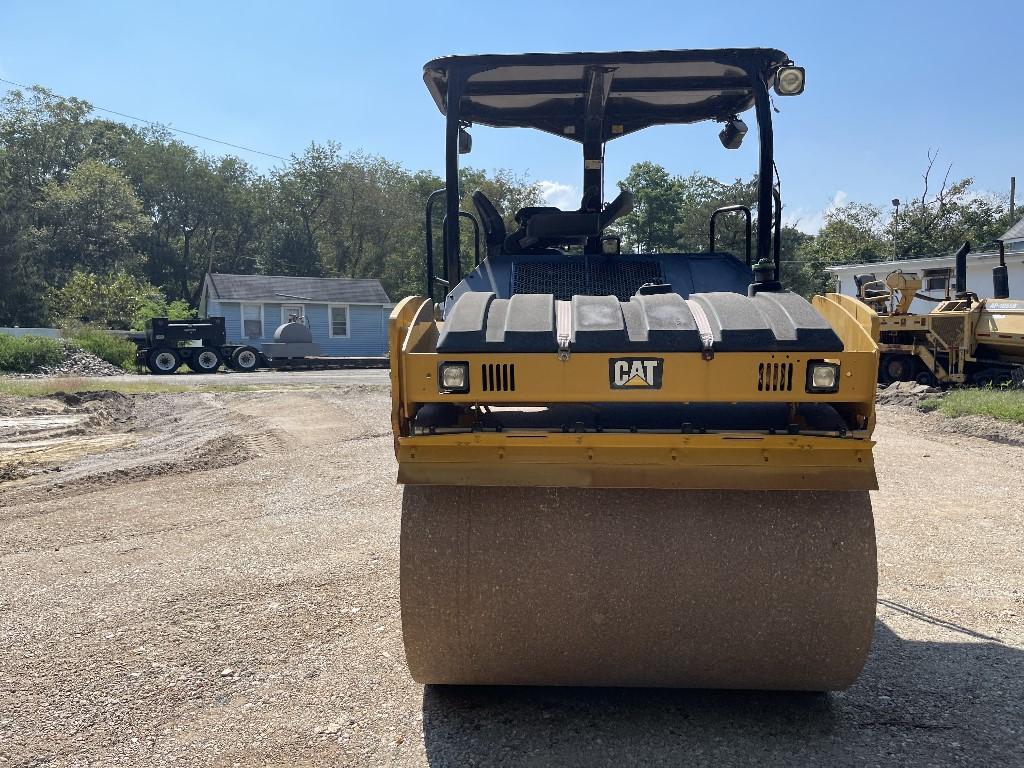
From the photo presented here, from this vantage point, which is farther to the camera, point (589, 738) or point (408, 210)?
A: point (408, 210)

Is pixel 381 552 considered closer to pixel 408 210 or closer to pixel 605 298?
pixel 605 298

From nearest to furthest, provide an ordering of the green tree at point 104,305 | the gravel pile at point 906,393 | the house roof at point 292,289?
1. the gravel pile at point 906,393
2. the green tree at point 104,305
3. the house roof at point 292,289

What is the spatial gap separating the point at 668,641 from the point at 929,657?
1.60m

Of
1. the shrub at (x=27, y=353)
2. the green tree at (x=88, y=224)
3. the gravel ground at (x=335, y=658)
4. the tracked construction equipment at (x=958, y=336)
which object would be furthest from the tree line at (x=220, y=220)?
the gravel ground at (x=335, y=658)

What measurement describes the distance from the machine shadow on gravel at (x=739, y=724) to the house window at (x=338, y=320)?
33.6 m

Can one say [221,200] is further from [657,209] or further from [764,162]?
[764,162]

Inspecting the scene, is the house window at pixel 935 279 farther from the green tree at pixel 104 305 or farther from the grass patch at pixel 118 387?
the green tree at pixel 104 305

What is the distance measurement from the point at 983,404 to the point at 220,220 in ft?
155

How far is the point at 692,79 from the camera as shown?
428 centimetres

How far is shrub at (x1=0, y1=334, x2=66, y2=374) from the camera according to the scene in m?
22.0

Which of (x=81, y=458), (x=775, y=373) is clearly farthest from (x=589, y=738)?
(x=81, y=458)

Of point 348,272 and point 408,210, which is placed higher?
point 408,210

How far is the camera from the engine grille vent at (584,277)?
3664mm

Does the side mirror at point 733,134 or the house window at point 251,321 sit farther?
the house window at point 251,321
